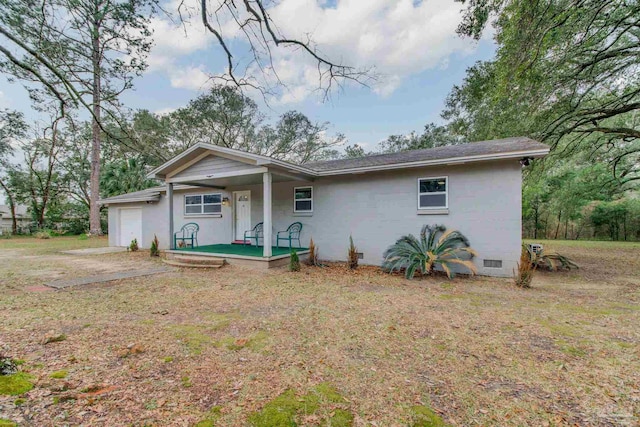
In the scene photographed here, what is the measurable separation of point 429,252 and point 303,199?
4.53 m

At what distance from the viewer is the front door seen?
10.7 meters

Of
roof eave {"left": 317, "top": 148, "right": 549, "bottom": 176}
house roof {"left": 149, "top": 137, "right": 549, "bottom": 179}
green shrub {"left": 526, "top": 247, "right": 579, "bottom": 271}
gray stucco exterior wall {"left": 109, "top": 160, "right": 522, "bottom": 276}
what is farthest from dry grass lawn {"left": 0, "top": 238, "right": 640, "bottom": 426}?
house roof {"left": 149, "top": 137, "right": 549, "bottom": 179}

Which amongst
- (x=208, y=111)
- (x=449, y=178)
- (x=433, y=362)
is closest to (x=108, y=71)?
(x=433, y=362)

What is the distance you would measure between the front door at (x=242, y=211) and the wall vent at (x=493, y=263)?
307 inches

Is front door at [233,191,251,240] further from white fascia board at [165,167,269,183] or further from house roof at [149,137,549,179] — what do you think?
house roof at [149,137,549,179]

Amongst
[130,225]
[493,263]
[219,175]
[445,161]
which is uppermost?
[445,161]

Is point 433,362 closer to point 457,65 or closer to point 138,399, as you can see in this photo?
point 138,399

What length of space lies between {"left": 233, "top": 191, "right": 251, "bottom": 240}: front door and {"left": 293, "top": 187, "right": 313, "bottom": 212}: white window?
204cm

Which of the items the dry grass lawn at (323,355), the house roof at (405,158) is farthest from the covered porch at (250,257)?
the house roof at (405,158)

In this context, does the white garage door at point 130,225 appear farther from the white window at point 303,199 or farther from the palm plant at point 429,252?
the palm plant at point 429,252

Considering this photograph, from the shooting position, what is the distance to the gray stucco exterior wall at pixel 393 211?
671 cm

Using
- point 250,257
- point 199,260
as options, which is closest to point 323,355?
point 250,257

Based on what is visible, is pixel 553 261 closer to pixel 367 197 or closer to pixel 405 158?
pixel 405 158

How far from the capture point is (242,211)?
10867mm
